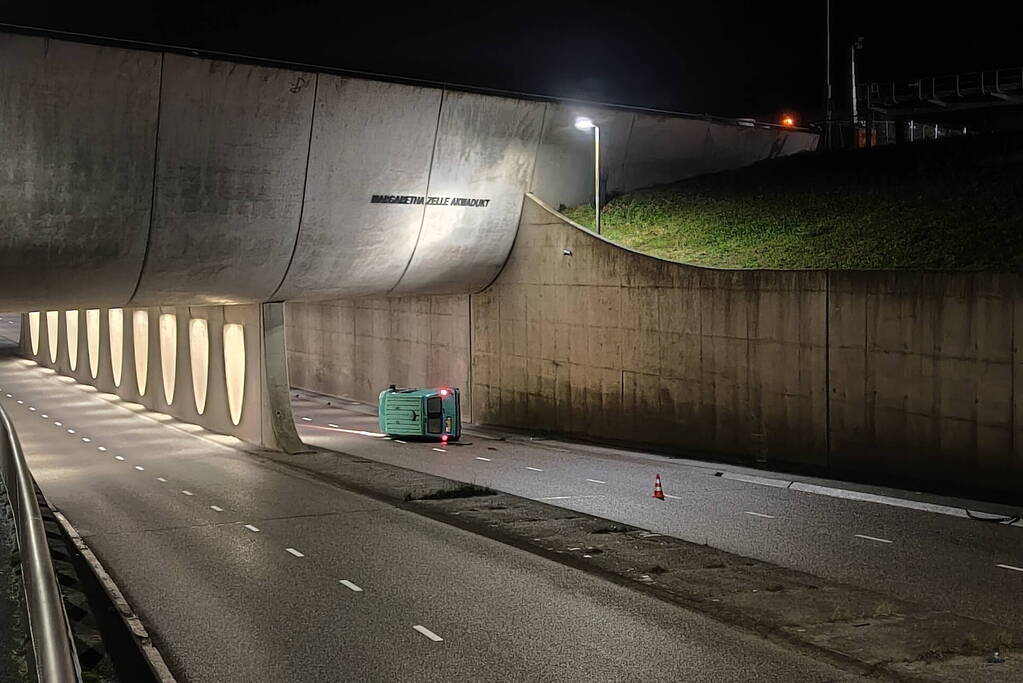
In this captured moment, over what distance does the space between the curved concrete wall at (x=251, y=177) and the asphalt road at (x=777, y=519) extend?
281 inches

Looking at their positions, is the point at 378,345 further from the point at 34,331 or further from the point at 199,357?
the point at 34,331

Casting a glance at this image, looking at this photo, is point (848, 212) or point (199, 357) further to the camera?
point (199, 357)

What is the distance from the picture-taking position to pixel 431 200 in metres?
34.4

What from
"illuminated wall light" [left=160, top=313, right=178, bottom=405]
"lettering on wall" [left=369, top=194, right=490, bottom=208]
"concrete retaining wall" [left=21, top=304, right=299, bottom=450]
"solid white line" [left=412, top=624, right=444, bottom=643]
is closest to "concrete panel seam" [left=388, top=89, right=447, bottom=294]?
"lettering on wall" [left=369, top=194, right=490, bottom=208]

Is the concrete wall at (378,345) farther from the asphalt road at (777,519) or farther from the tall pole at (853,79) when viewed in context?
the tall pole at (853,79)

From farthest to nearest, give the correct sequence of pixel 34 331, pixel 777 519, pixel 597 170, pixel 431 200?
pixel 34 331 → pixel 431 200 → pixel 597 170 → pixel 777 519

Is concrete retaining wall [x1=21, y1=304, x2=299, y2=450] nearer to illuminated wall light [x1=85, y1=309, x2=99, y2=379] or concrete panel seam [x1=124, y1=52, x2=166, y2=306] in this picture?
illuminated wall light [x1=85, y1=309, x2=99, y2=379]

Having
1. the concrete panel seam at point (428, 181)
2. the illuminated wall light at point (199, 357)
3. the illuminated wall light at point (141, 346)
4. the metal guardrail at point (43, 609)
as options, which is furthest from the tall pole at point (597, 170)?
the metal guardrail at point (43, 609)

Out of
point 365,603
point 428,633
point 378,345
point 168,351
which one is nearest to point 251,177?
point 378,345

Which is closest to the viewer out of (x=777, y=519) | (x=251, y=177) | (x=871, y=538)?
(x=871, y=538)

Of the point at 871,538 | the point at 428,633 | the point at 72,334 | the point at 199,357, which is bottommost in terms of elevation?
the point at 428,633

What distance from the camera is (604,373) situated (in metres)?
32.6

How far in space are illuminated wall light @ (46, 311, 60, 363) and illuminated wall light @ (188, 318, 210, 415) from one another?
29369 mm

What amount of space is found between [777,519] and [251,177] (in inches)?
689
